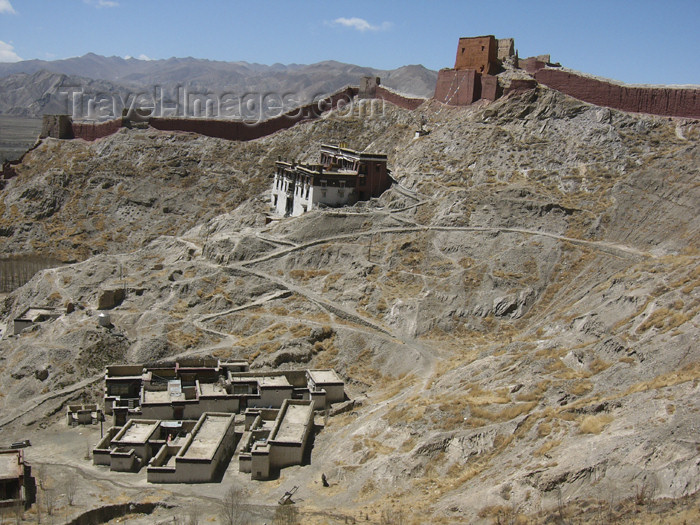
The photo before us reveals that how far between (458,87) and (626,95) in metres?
15.4

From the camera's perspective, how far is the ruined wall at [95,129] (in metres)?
87.8

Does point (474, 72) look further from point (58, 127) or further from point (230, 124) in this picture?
point (58, 127)

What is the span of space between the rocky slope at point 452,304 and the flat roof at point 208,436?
3.30 meters

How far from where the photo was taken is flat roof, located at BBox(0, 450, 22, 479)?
28942 millimetres


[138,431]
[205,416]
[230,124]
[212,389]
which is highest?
[230,124]

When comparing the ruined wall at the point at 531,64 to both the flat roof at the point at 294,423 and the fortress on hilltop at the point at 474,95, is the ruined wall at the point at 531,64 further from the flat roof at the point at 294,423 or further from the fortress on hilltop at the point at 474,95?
the flat roof at the point at 294,423

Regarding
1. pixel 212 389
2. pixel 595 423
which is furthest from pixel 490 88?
pixel 595 423

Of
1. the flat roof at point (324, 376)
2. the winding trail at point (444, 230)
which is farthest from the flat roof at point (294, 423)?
the winding trail at point (444, 230)

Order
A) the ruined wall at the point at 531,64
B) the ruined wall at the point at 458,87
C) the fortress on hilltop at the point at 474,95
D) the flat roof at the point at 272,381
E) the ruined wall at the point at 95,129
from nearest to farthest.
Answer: the flat roof at the point at 272,381, the fortress on hilltop at the point at 474,95, the ruined wall at the point at 458,87, the ruined wall at the point at 531,64, the ruined wall at the point at 95,129

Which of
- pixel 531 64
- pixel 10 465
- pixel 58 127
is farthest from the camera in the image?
pixel 58 127

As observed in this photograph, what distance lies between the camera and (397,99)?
74188 mm

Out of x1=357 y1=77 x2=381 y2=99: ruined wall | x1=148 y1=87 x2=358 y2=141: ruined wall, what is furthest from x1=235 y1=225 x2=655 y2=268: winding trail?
x1=148 y1=87 x2=358 y2=141: ruined wall

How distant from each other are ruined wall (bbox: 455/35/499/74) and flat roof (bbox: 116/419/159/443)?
143ft

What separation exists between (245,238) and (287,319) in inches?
413
